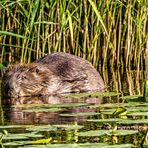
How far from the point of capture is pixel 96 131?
517 centimetres

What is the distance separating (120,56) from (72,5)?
1.29 metres

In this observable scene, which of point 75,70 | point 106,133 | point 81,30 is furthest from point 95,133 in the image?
point 81,30

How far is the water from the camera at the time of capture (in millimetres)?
4855

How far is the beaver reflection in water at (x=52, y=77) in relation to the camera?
860 centimetres

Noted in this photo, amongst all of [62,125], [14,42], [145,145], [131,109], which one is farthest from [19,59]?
[145,145]

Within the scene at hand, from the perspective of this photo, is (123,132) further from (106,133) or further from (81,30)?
(81,30)

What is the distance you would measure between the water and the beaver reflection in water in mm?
434

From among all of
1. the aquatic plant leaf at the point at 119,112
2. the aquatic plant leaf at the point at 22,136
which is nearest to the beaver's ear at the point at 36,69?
the aquatic plant leaf at the point at 119,112

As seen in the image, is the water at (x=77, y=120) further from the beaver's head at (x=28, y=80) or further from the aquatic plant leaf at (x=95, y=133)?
the beaver's head at (x=28, y=80)

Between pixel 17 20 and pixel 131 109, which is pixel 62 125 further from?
pixel 17 20

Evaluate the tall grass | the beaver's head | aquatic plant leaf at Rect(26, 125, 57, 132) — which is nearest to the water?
aquatic plant leaf at Rect(26, 125, 57, 132)

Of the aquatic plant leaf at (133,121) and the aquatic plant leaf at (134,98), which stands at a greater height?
the aquatic plant leaf at (134,98)

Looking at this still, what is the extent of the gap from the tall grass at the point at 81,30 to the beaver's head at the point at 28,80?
931 mm

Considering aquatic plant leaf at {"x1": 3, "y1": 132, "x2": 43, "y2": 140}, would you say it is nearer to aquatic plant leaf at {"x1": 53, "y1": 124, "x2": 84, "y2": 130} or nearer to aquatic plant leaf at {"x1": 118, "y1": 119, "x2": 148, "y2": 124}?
aquatic plant leaf at {"x1": 53, "y1": 124, "x2": 84, "y2": 130}
